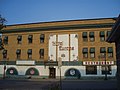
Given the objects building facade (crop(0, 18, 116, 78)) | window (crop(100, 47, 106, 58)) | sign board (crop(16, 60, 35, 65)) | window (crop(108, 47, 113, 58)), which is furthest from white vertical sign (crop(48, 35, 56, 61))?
window (crop(108, 47, 113, 58))

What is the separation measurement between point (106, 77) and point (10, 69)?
69.5ft

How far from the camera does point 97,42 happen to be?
40.6 meters

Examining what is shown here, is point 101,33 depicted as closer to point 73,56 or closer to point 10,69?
point 73,56

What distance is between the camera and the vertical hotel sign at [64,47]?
41.5m

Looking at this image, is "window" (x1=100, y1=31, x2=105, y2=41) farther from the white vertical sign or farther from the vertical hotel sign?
the white vertical sign

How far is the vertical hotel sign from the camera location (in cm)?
4153

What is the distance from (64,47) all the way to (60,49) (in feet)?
3.17

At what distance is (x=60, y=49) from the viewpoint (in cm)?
4241

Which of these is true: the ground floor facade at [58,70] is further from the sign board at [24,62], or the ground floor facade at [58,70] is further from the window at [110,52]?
the window at [110,52]

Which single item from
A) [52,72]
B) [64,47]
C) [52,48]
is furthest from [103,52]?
[52,72]

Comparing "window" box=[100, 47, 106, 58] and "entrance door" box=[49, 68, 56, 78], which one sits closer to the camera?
"window" box=[100, 47, 106, 58]

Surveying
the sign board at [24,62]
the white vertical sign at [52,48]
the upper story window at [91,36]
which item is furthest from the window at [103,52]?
the sign board at [24,62]

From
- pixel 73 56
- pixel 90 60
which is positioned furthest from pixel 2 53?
pixel 90 60

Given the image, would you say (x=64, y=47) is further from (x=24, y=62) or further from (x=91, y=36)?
(x=24, y=62)
